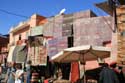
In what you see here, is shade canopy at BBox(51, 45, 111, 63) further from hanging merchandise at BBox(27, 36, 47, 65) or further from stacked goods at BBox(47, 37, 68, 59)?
hanging merchandise at BBox(27, 36, 47, 65)

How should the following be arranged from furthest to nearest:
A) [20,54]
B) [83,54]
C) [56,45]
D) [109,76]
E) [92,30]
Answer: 1. [20,54]
2. [56,45]
3. [92,30]
4. [83,54]
5. [109,76]

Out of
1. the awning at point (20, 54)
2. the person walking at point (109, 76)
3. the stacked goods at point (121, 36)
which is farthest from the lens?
the awning at point (20, 54)

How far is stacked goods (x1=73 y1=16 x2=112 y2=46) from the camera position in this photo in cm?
1873

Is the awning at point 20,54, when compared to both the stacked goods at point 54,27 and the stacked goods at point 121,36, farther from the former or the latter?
the stacked goods at point 121,36

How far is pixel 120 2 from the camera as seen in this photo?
13852 mm

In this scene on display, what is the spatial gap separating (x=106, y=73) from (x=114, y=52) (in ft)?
23.6

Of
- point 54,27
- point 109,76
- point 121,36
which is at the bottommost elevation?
point 109,76

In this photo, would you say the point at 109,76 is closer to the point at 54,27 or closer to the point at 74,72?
the point at 74,72

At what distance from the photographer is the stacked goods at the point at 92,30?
Result: 18734 millimetres

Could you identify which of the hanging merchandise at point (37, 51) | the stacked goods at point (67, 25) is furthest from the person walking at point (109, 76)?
the hanging merchandise at point (37, 51)

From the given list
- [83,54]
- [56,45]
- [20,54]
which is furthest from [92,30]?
[20,54]

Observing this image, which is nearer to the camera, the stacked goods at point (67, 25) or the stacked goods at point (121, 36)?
the stacked goods at point (121, 36)

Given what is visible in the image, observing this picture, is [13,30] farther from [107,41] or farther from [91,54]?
[91,54]

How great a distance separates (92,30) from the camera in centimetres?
1969
